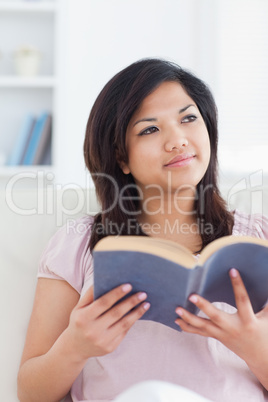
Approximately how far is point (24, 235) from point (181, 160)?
1.59 feet

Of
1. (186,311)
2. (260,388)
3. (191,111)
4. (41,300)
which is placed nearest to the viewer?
(186,311)

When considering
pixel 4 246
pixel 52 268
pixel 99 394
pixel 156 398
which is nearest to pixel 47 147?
pixel 4 246

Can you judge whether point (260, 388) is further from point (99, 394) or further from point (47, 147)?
point (47, 147)

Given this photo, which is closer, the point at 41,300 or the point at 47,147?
the point at 41,300

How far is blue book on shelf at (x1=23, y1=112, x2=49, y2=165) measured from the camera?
10.4 feet

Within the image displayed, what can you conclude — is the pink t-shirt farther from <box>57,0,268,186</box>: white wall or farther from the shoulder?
<box>57,0,268,186</box>: white wall

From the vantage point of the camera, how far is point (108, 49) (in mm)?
3355

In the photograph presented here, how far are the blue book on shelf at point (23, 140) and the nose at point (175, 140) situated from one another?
6.55ft

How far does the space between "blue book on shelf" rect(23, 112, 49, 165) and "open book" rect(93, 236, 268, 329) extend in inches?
91.6

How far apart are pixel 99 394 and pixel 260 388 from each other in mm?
338

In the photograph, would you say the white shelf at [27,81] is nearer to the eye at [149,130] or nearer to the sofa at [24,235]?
the sofa at [24,235]

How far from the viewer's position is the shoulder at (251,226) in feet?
4.47

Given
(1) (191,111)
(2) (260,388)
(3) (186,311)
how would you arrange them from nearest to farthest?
1. (3) (186,311)
2. (2) (260,388)
3. (1) (191,111)

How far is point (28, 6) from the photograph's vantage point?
3164mm
